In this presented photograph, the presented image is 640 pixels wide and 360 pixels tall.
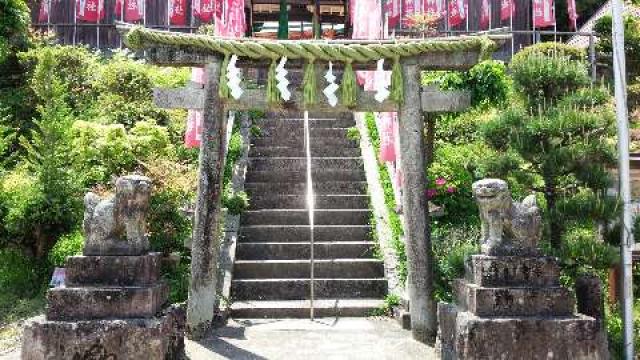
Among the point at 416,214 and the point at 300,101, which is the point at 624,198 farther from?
the point at 300,101

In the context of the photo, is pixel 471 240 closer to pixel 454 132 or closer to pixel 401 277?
pixel 401 277

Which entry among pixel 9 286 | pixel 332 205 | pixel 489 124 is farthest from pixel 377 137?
pixel 9 286

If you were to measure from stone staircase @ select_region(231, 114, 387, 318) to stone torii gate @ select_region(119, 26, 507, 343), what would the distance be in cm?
124

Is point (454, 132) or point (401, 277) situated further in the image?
point (454, 132)

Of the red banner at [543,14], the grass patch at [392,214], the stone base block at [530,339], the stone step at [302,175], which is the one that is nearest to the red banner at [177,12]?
the grass patch at [392,214]

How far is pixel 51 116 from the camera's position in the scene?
9086mm

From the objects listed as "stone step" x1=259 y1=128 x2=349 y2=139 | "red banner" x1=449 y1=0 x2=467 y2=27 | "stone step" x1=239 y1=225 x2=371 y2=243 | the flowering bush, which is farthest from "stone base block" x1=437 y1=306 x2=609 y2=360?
"red banner" x1=449 y1=0 x2=467 y2=27

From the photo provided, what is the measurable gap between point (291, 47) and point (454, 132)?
24.4 feet

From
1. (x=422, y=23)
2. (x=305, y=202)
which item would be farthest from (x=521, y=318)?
(x=422, y=23)

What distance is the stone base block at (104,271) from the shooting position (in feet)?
16.5

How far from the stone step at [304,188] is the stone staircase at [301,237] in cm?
2

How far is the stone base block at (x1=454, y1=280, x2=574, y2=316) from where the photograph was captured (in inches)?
196

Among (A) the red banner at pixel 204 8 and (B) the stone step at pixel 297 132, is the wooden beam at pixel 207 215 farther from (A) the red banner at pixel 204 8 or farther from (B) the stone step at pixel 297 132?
(A) the red banner at pixel 204 8

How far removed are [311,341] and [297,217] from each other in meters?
3.30
